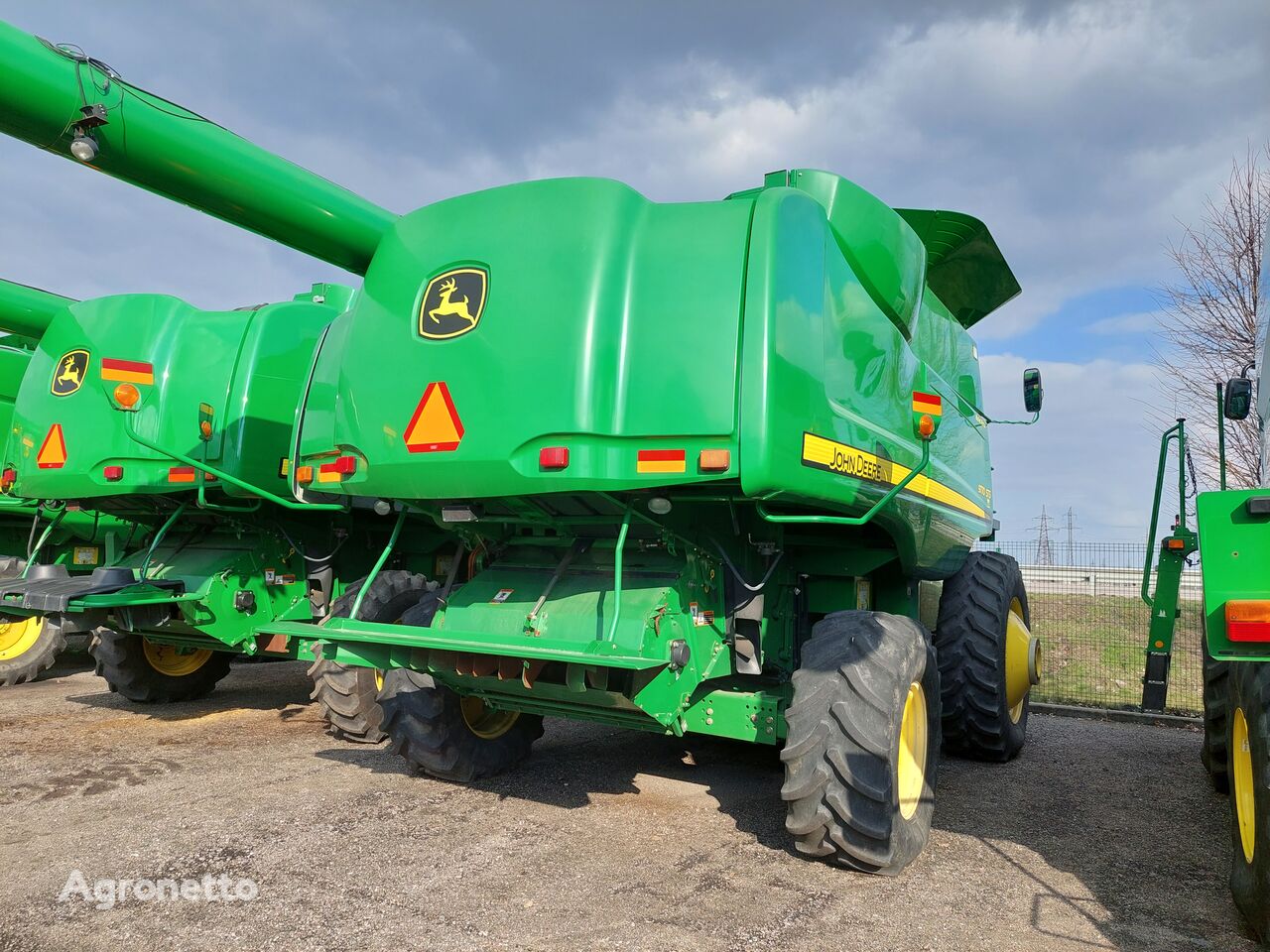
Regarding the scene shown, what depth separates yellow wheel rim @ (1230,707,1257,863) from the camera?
321 cm

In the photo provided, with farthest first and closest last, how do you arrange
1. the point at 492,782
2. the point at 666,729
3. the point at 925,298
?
1. the point at 925,298
2. the point at 492,782
3. the point at 666,729

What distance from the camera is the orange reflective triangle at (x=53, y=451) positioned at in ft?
21.1

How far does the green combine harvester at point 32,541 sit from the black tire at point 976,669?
263 inches

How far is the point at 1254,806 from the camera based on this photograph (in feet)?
9.95

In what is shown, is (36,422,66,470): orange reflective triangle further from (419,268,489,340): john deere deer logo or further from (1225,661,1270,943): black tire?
(1225,661,1270,943): black tire

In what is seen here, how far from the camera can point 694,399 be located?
3.60m

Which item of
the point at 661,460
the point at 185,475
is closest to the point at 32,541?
the point at 185,475

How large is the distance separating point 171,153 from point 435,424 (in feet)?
6.68

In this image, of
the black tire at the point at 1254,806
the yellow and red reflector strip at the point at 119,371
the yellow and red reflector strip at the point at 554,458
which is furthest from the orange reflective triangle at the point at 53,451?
the black tire at the point at 1254,806

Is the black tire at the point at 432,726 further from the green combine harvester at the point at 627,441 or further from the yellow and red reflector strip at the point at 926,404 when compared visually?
the yellow and red reflector strip at the point at 926,404

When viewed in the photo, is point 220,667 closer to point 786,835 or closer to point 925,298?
point 786,835

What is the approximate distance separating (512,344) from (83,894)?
284 centimetres

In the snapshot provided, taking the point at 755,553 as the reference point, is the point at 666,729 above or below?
below

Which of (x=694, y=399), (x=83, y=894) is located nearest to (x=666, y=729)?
(x=694, y=399)
